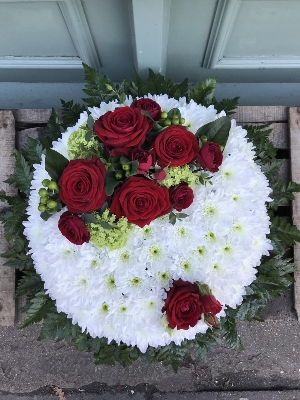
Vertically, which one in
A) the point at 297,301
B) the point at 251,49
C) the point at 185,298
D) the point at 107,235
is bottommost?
the point at 297,301

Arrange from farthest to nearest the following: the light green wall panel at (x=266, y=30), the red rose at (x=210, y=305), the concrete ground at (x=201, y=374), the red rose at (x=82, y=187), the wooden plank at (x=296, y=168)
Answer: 1. the concrete ground at (x=201, y=374)
2. the wooden plank at (x=296, y=168)
3. the light green wall panel at (x=266, y=30)
4. the red rose at (x=210, y=305)
5. the red rose at (x=82, y=187)

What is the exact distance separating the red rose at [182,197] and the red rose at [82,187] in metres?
0.17

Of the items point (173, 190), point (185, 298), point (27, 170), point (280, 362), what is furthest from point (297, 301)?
point (27, 170)

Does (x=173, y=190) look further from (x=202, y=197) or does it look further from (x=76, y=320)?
(x=76, y=320)

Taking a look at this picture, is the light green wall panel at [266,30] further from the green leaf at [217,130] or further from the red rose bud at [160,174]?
the red rose bud at [160,174]

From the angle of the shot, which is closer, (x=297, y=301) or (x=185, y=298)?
(x=185, y=298)

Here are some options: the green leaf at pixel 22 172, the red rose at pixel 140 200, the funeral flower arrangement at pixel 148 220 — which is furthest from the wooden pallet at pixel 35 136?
the red rose at pixel 140 200

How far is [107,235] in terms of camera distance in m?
0.96

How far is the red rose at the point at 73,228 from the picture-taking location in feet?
2.92

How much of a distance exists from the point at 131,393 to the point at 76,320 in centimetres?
92

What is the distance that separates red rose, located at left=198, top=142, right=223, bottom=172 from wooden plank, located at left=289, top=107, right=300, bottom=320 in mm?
656

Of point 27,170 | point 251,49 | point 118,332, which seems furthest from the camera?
point 251,49

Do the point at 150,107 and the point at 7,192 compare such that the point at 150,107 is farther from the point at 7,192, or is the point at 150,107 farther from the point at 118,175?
the point at 7,192

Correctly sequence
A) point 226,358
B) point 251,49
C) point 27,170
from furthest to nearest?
point 226,358 < point 251,49 < point 27,170
